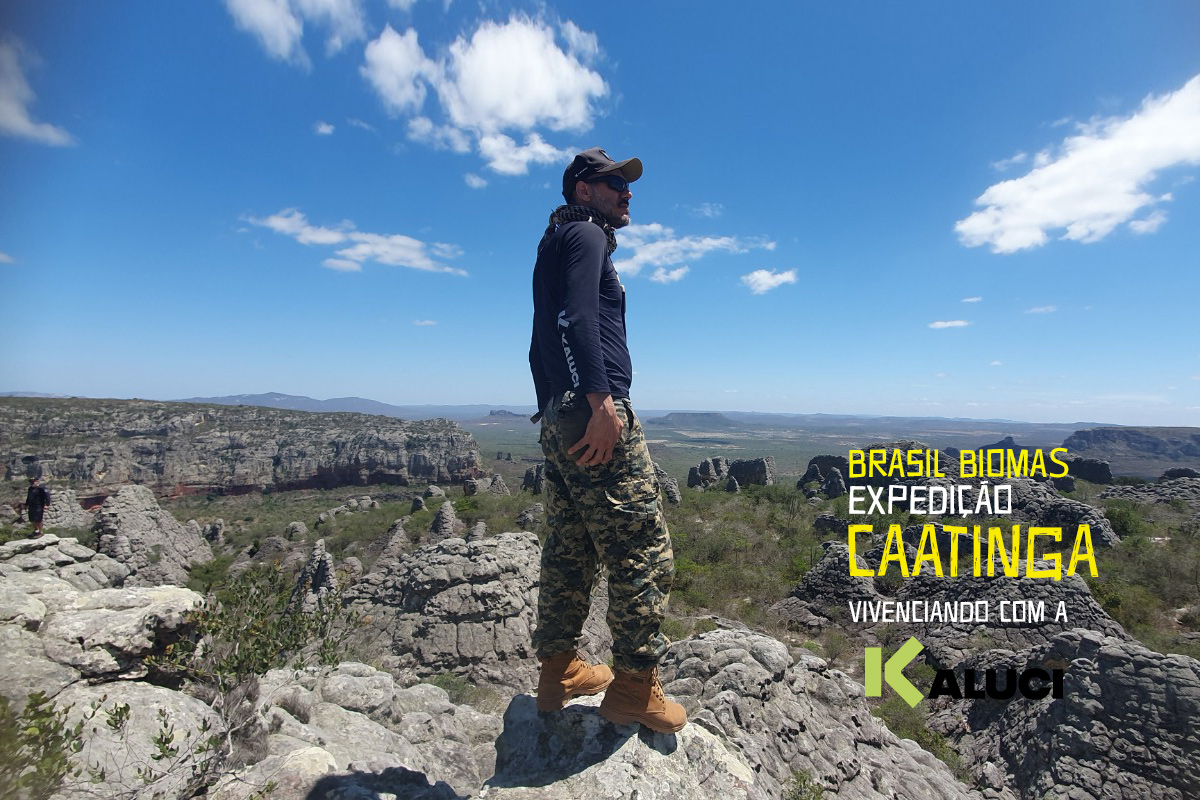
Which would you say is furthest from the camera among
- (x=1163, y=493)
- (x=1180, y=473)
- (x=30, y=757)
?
(x=1180, y=473)

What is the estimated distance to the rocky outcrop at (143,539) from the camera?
11867 mm

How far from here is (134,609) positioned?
3.20m

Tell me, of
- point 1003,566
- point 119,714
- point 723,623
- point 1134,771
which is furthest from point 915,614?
point 119,714

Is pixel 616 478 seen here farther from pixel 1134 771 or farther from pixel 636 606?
pixel 1134 771

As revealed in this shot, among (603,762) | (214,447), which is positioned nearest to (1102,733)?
(603,762)

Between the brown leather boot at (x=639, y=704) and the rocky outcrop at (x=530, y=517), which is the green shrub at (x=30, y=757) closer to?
the brown leather boot at (x=639, y=704)

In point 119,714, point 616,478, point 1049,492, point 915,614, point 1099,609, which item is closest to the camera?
point 119,714

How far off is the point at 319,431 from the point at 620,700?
61.5 m

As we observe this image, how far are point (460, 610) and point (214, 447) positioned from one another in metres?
55.9

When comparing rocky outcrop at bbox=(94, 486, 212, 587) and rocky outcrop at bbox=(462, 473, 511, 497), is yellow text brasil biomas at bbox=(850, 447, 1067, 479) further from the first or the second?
rocky outcrop at bbox=(94, 486, 212, 587)

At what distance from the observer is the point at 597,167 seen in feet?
9.18

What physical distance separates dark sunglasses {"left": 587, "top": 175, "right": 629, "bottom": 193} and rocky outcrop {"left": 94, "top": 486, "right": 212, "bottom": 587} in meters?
12.9

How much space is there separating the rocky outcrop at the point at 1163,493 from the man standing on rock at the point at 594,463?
81.3 feet

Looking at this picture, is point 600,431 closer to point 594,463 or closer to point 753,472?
point 594,463
